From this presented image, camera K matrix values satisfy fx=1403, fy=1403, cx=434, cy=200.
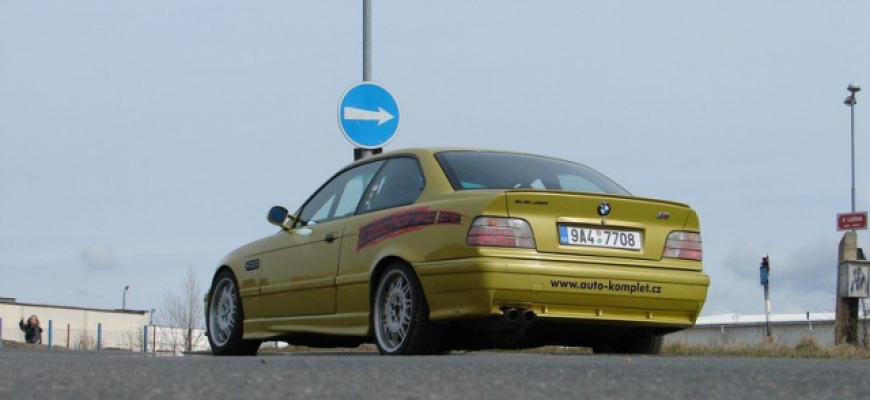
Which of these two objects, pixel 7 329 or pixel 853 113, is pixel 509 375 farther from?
pixel 7 329

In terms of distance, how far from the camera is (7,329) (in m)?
77.7

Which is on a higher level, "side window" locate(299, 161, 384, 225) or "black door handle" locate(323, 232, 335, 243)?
"side window" locate(299, 161, 384, 225)

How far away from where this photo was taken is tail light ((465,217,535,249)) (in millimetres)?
8352

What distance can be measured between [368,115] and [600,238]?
712 cm

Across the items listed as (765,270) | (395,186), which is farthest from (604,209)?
(765,270)

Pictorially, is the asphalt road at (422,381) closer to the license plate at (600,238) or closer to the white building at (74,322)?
the license plate at (600,238)

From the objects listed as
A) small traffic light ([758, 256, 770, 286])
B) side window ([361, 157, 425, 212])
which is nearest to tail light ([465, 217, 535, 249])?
side window ([361, 157, 425, 212])

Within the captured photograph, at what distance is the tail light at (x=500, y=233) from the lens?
835 centimetres

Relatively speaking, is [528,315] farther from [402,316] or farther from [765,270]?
[765,270]

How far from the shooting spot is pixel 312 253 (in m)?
10.2

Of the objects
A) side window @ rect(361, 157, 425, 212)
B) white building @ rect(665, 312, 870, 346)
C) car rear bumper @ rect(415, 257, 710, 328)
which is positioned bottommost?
white building @ rect(665, 312, 870, 346)

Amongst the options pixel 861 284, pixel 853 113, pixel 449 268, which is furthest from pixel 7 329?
pixel 449 268

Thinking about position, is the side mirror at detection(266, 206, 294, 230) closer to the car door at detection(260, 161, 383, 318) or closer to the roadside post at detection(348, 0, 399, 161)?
the car door at detection(260, 161, 383, 318)

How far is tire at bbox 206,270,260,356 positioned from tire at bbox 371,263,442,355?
7.97ft
